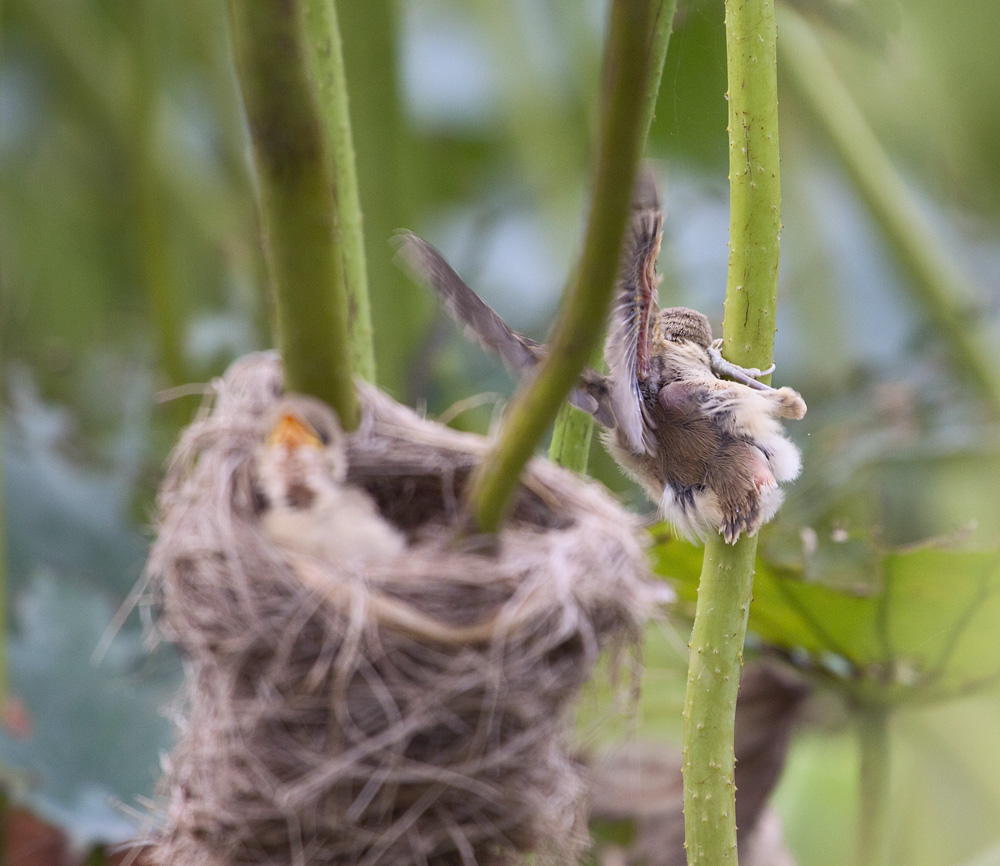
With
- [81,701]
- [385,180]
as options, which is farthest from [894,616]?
[81,701]

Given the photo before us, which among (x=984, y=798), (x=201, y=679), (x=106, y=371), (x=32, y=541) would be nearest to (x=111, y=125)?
(x=106, y=371)

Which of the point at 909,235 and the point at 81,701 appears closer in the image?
the point at 909,235

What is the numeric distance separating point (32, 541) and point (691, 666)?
122 centimetres

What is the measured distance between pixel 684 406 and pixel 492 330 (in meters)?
0.09

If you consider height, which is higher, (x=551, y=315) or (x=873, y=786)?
(x=551, y=315)

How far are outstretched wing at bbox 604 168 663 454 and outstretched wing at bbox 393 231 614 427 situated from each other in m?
0.01

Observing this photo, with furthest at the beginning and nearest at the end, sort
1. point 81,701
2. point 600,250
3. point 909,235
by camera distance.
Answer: point 81,701
point 909,235
point 600,250

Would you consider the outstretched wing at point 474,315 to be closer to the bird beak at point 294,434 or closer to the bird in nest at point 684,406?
the bird in nest at point 684,406

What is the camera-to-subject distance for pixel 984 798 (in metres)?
0.59

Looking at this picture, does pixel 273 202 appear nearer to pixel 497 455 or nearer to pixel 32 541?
pixel 497 455

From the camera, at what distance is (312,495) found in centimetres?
59

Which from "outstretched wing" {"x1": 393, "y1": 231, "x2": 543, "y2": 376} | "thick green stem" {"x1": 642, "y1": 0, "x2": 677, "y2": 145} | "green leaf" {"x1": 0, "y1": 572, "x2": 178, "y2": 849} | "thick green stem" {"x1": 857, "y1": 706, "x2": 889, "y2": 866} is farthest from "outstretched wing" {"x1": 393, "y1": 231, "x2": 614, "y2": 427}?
"green leaf" {"x1": 0, "y1": 572, "x2": 178, "y2": 849}

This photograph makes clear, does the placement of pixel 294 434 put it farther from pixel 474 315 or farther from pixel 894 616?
pixel 894 616

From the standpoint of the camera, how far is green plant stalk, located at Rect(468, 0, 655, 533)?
0.31 metres
